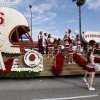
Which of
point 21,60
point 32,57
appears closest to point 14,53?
point 21,60

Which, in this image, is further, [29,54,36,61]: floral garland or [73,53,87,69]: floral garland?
[73,53,87,69]: floral garland

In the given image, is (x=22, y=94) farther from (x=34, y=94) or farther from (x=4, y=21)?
(x=4, y=21)

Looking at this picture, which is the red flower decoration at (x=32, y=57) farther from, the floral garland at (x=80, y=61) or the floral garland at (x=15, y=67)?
the floral garland at (x=80, y=61)

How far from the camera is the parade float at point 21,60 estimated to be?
9.87 m

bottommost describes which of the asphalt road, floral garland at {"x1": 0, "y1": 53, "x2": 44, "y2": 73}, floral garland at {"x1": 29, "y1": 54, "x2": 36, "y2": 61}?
the asphalt road

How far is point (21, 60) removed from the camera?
10148 millimetres

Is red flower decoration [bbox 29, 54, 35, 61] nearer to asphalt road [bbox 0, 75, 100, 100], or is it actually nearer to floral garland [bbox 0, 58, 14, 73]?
floral garland [bbox 0, 58, 14, 73]

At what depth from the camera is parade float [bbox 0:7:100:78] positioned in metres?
A: 9.87

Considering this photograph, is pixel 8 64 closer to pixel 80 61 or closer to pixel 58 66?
pixel 58 66

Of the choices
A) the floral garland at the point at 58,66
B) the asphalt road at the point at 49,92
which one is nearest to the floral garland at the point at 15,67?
the floral garland at the point at 58,66

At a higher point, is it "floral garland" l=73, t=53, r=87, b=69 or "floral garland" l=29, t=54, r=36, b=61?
"floral garland" l=29, t=54, r=36, b=61

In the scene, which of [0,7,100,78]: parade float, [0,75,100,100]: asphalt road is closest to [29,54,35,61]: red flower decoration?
[0,7,100,78]: parade float

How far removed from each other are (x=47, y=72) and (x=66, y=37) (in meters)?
2.80

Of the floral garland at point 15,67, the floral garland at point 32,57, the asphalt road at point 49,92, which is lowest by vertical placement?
the asphalt road at point 49,92
